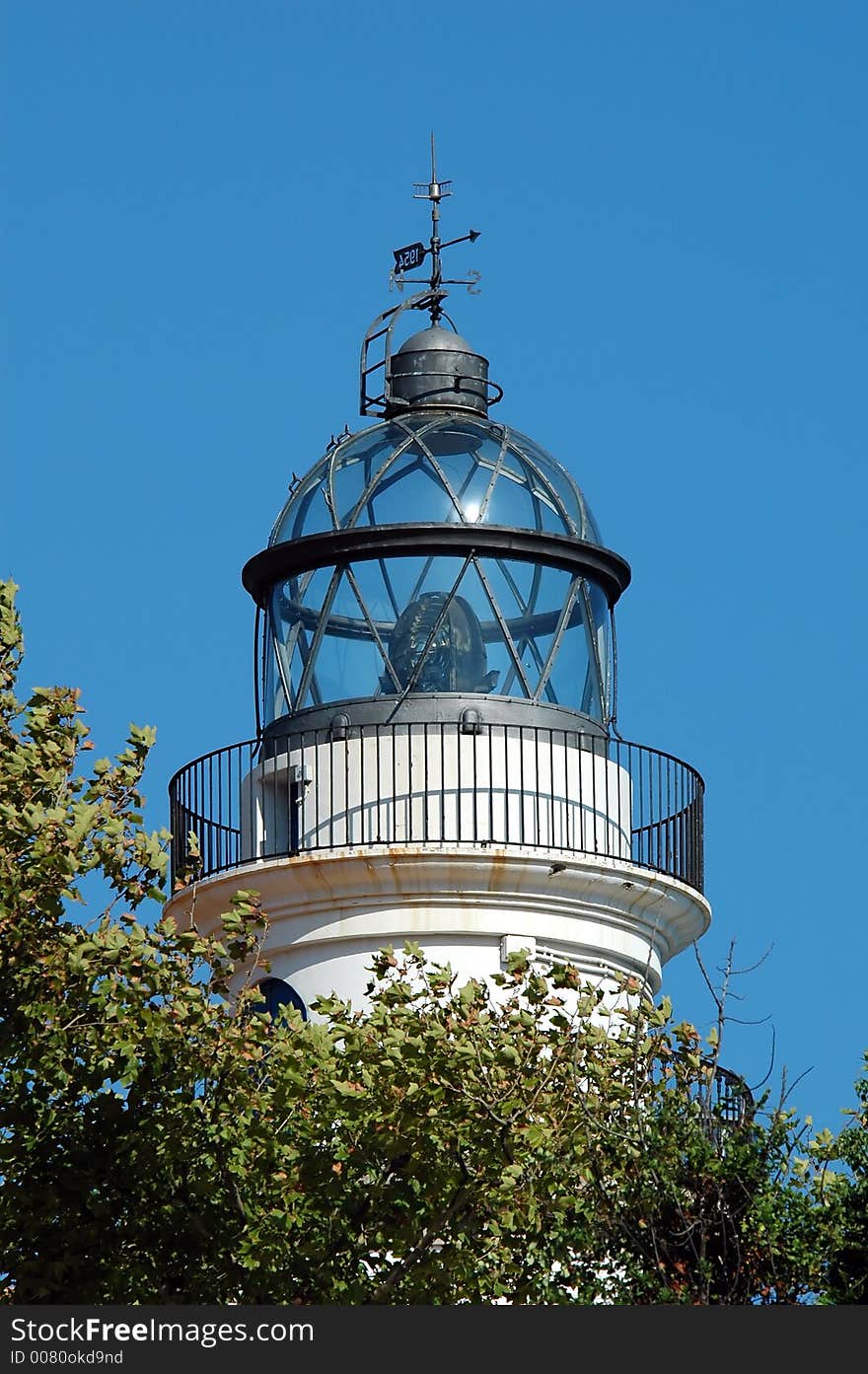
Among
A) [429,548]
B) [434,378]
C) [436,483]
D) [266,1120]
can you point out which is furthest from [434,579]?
[266,1120]

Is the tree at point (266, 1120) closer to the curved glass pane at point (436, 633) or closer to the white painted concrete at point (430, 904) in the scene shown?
the white painted concrete at point (430, 904)

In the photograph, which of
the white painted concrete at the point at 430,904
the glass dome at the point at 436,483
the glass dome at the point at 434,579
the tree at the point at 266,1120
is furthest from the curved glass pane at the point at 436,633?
the tree at the point at 266,1120

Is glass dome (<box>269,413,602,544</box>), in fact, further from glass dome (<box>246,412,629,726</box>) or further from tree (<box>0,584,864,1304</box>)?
tree (<box>0,584,864,1304</box>)

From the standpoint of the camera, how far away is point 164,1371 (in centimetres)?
1571

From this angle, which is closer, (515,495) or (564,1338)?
(564,1338)

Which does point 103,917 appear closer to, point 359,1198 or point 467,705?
point 359,1198

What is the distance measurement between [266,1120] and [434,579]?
618cm

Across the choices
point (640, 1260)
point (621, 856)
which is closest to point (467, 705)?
point (621, 856)

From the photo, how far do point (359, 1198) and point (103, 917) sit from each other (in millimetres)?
2221

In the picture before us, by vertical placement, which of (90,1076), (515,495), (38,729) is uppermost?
(515,495)

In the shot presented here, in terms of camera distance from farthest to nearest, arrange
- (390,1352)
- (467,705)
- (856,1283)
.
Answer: (467,705) → (856,1283) → (390,1352)

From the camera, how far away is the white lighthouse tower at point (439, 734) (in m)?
23.3

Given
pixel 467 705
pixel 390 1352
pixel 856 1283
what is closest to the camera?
pixel 390 1352

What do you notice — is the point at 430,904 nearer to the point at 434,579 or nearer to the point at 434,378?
the point at 434,579
